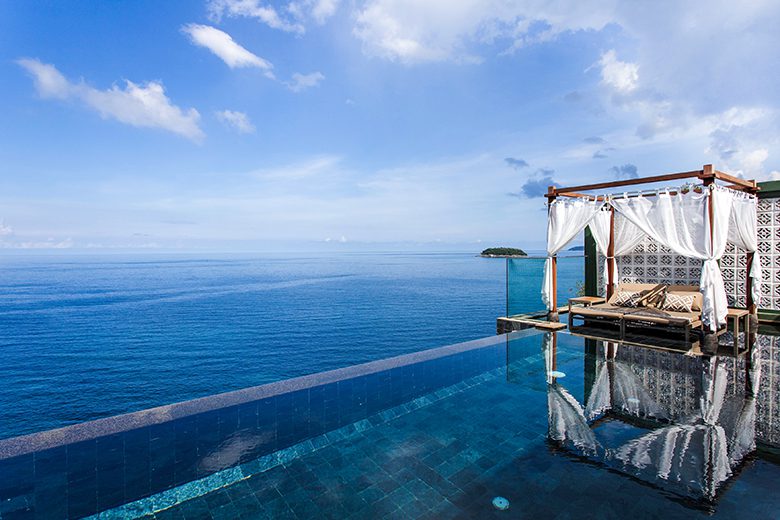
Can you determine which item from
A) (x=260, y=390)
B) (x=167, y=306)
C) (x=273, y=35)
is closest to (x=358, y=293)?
(x=167, y=306)

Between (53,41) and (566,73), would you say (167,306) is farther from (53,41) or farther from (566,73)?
(566,73)

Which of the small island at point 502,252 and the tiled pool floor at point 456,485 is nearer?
the tiled pool floor at point 456,485

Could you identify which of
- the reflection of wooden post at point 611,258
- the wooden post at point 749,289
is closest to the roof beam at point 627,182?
the reflection of wooden post at point 611,258

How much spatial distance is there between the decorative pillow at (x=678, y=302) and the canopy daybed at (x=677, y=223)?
0.39 meters

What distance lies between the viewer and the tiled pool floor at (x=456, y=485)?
2.22 meters

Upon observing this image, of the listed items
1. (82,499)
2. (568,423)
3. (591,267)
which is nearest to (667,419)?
(568,423)

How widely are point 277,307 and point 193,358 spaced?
32.2ft

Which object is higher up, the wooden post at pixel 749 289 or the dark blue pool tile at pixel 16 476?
the wooden post at pixel 749 289

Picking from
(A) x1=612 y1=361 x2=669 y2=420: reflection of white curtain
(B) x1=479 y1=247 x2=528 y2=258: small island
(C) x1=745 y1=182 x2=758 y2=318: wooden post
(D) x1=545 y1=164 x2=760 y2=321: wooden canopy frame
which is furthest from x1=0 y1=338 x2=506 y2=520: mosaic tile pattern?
(B) x1=479 y1=247 x2=528 y2=258: small island

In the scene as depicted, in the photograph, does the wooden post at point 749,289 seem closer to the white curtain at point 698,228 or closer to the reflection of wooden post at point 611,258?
the white curtain at point 698,228

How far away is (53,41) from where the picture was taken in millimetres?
13430

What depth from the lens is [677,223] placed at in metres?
5.74

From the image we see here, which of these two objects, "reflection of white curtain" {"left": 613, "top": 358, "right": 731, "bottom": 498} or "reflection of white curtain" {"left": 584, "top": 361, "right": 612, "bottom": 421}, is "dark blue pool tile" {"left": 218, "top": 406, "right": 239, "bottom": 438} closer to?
"reflection of white curtain" {"left": 613, "top": 358, "right": 731, "bottom": 498}

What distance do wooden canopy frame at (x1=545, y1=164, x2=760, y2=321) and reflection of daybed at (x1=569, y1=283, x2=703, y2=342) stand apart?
1.51ft
